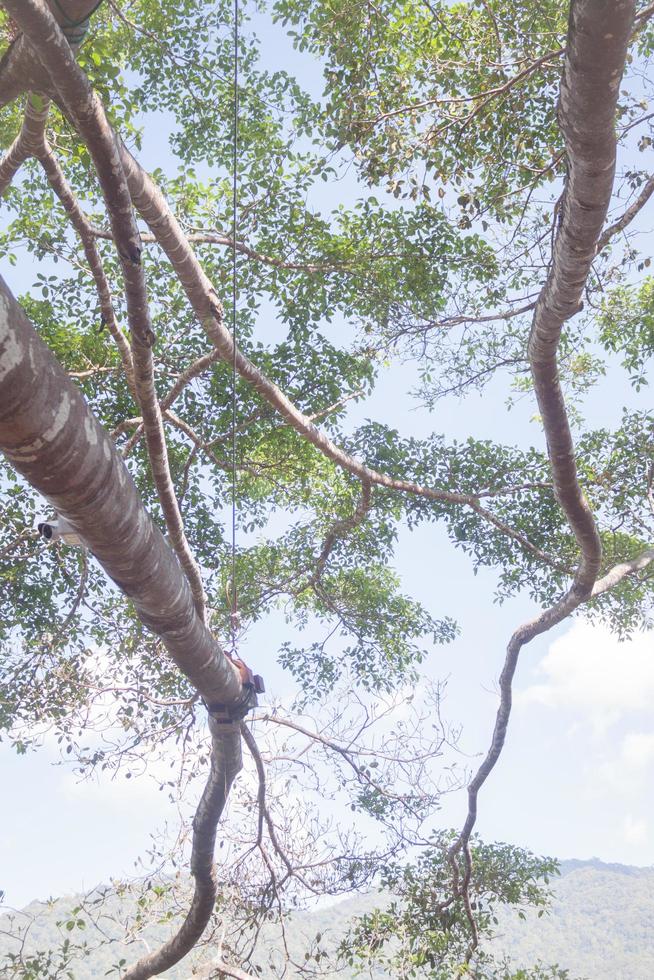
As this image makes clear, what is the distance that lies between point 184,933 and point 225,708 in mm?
2557

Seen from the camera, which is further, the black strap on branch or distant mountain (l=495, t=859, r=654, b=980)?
distant mountain (l=495, t=859, r=654, b=980)

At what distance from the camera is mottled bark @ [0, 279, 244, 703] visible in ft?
5.41

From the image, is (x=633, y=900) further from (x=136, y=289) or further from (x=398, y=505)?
(x=136, y=289)

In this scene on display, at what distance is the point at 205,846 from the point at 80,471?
13.3 feet

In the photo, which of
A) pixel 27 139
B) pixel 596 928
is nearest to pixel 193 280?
pixel 27 139

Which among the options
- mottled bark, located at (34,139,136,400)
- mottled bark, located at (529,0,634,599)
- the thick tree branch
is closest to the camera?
mottled bark, located at (529,0,634,599)

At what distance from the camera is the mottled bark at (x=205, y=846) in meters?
4.70

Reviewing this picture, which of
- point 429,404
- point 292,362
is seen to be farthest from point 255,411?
point 429,404

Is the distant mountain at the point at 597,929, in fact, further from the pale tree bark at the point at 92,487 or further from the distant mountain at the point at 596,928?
the pale tree bark at the point at 92,487

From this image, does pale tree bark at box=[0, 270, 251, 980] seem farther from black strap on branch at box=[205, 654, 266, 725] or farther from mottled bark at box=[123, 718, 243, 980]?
mottled bark at box=[123, 718, 243, 980]

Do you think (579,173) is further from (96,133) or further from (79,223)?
(79,223)

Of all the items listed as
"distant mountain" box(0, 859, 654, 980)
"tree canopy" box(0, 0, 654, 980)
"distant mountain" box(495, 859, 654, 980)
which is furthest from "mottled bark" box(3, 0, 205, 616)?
"distant mountain" box(495, 859, 654, 980)

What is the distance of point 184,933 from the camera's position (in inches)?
226

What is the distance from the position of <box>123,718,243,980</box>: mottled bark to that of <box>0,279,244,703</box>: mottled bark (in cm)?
175
